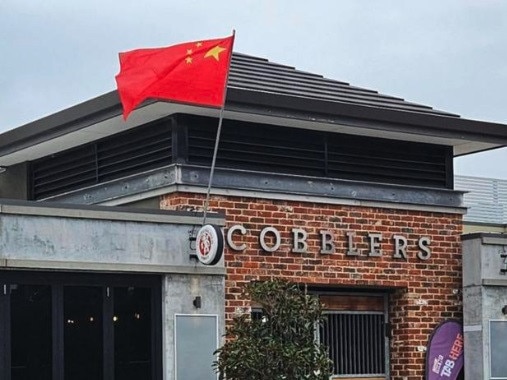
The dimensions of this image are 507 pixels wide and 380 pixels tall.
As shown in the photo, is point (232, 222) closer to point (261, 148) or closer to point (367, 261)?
point (261, 148)

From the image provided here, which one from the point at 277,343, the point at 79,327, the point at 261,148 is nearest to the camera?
the point at 277,343

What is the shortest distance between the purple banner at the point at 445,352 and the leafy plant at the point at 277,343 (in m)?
3.84

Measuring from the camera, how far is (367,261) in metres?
17.1

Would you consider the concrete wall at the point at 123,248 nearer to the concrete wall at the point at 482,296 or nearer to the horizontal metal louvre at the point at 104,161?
the horizontal metal louvre at the point at 104,161

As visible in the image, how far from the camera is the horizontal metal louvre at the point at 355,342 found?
17250 millimetres

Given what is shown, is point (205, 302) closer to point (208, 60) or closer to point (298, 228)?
point (298, 228)

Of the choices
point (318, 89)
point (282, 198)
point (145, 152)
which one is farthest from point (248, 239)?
point (318, 89)

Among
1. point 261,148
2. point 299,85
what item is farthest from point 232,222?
point 299,85

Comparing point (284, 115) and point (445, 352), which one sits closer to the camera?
point (284, 115)

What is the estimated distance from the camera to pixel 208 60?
49.2ft

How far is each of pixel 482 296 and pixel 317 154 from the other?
318 cm

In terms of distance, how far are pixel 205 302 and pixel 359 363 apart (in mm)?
3302

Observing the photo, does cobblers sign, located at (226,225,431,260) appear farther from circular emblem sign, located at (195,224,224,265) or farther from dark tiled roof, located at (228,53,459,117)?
dark tiled roof, located at (228,53,459,117)

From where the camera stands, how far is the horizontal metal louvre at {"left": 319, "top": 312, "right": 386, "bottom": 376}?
56.6 feet
